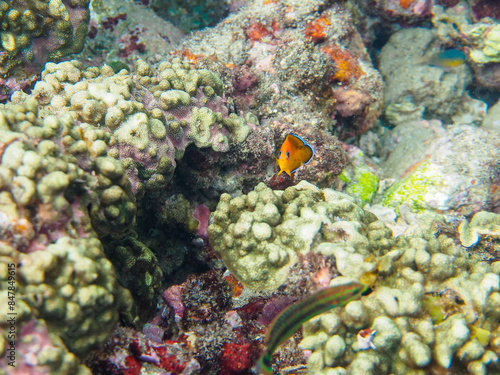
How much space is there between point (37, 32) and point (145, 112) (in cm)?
204

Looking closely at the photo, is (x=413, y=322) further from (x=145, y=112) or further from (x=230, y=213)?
(x=145, y=112)

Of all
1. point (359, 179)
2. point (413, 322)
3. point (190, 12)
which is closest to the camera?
point (413, 322)

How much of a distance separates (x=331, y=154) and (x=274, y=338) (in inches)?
109

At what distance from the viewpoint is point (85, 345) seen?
6.41ft

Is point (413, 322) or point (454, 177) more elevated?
point (413, 322)

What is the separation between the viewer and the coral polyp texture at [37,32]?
357cm

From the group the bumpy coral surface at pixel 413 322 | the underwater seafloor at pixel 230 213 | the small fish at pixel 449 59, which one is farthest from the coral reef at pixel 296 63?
the bumpy coral surface at pixel 413 322

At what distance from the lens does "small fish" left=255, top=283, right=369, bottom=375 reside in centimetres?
185

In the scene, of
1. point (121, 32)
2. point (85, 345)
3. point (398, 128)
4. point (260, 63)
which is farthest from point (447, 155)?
point (121, 32)

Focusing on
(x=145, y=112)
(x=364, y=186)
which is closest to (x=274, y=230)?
(x=145, y=112)

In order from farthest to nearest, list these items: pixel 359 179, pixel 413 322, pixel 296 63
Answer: pixel 359 179 < pixel 296 63 < pixel 413 322

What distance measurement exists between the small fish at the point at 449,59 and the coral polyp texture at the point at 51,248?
6367mm

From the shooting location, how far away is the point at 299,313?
1878 mm

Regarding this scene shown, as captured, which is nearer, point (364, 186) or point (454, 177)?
point (454, 177)
